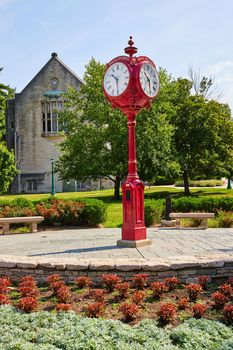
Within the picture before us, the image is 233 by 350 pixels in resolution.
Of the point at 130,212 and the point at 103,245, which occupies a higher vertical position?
the point at 130,212

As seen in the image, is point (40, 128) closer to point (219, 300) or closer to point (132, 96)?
point (132, 96)

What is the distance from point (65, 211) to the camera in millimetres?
14047

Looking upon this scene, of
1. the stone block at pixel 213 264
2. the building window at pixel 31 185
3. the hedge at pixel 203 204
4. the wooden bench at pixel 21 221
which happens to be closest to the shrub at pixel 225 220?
the hedge at pixel 203 204

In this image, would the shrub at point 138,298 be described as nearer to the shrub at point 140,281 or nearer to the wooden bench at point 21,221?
the shrub at point 140,281

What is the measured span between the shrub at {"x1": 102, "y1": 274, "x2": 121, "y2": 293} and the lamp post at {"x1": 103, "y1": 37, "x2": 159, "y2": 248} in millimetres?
2704

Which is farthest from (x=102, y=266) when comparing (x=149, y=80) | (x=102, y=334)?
(x=149, y=80)

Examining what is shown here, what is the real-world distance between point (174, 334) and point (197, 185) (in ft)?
132

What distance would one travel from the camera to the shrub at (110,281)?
6.25 m

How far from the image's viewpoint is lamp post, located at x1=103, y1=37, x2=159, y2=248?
8852 millimetres

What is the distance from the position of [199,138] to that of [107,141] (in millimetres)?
7428

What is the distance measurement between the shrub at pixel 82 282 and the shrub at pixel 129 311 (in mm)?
1298

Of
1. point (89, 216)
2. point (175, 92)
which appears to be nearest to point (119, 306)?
point (89, 216)

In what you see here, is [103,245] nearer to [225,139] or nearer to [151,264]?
[151,264]

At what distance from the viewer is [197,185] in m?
44.1
